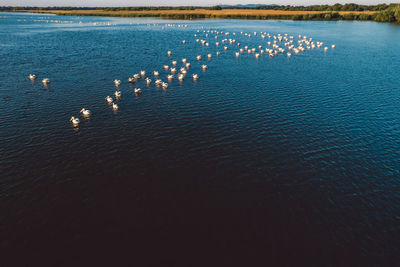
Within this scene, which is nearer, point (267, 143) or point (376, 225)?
point (376, 225)

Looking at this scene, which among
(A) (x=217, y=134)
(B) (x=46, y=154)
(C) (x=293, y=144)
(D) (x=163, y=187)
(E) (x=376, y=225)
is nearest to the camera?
(E) (x=376, y=225)

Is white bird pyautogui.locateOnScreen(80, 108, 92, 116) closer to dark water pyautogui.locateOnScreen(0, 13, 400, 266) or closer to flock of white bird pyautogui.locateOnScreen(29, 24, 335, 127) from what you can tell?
flock of white bird pyautogui.locateOnScreen(29, 24, 335, 127)

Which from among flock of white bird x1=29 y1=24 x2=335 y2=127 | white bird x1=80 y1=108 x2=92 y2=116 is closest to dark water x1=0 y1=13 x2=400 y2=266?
white bird x1=80 y1=108 x2=92 y2=116

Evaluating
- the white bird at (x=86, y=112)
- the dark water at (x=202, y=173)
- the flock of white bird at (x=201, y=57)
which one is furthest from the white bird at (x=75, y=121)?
the white bird at (x=86, y=112)

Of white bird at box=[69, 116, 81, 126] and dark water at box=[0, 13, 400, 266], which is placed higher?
white bird at box=[69, 116, 81, 126]

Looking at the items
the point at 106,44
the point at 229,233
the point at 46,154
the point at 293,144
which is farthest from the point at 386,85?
the point at 106,44

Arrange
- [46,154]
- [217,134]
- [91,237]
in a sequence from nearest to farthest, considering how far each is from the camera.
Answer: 1. [91,237]
2. [46,154]
3. [217,134]

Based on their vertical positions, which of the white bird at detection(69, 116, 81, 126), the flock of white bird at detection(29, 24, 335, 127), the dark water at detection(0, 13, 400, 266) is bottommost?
the dark water at detection(0, 13, 400, 266)

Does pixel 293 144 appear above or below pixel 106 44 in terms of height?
below

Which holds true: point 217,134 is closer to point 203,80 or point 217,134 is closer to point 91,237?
point 91,237
